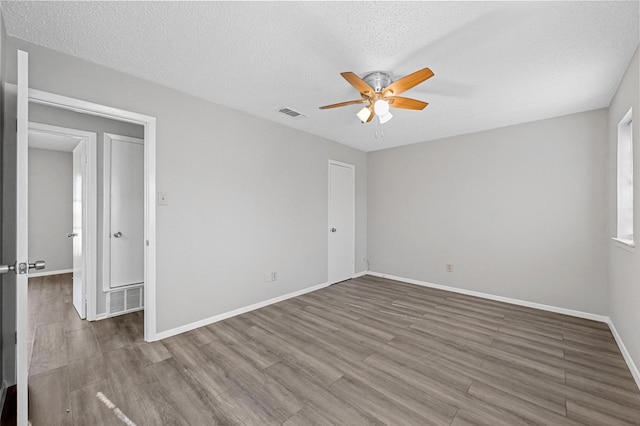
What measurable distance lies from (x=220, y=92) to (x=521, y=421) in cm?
362

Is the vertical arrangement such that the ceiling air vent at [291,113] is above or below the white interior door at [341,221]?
above

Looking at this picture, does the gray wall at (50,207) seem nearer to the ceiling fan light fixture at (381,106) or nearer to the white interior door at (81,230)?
the white interior door at (81,230)

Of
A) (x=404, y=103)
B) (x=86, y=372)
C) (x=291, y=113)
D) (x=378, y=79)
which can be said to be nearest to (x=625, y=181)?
(x=404, y=103)

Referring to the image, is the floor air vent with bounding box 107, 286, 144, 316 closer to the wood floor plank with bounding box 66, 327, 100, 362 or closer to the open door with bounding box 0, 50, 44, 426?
the wood floor plank with bounding box 66, 327, 100, 362

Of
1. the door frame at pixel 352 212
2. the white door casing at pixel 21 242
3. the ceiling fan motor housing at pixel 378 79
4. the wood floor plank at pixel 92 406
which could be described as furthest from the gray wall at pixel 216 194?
the ceiling fan motor housing at pixel 378 79

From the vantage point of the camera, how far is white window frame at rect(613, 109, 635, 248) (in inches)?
104

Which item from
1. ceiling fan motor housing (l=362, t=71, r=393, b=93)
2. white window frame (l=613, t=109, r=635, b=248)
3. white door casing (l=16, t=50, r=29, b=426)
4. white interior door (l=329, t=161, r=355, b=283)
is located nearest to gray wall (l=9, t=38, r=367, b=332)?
white interior door (l=329, t=161, r=355, b=283)

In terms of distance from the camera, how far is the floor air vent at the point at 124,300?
3188 mm

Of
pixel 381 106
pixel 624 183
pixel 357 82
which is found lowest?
pixel 624 183

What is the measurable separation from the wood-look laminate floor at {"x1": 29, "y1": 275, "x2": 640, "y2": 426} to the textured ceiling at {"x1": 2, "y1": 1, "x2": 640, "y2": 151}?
2506mm

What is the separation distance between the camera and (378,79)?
2.38m

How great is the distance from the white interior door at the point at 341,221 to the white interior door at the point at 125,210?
9.13ft

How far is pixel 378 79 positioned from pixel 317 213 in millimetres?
2426

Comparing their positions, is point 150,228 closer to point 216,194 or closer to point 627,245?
point 216,194
